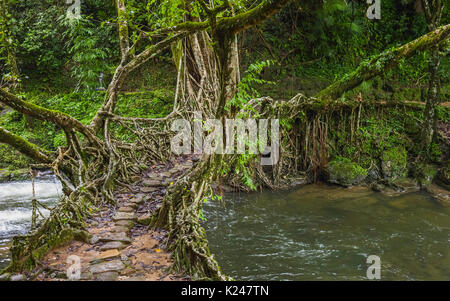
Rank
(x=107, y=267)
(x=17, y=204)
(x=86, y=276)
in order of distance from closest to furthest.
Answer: (x=86, y=276)
(x=107, y=267)
(x=17, y=204)

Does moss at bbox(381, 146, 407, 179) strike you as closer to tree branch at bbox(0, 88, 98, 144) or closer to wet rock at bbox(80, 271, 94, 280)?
tree branch at bbox(0, 88, 98, 144)

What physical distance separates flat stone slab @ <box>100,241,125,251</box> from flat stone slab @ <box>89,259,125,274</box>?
1.04 feet

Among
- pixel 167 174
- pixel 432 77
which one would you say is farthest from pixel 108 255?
pixel 432 77

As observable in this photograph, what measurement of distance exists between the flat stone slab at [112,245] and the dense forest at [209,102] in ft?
0.99

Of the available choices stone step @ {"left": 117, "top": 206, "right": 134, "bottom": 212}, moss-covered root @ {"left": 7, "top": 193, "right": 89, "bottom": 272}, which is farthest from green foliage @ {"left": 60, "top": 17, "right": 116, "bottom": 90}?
moss-covered root @ {"left": 7, "top": 193, "right": 89, "bottom": 272}

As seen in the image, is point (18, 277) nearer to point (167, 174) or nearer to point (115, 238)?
point (115, 238)

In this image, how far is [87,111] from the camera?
33.6 ft

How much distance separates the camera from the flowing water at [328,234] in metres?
4.81

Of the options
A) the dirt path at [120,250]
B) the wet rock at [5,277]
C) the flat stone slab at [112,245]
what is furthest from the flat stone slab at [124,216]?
the wet rock at [5,277]

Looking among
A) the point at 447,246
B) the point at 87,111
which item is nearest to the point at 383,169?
the point at 447,246

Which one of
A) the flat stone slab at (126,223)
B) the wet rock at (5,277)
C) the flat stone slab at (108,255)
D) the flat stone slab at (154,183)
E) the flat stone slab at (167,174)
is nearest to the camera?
the wet rock at (5,277)

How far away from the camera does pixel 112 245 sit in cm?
361

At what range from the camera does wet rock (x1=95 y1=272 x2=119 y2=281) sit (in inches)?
117

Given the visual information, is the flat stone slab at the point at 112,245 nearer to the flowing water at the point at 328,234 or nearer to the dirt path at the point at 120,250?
the dirt path at the point at 120,250
